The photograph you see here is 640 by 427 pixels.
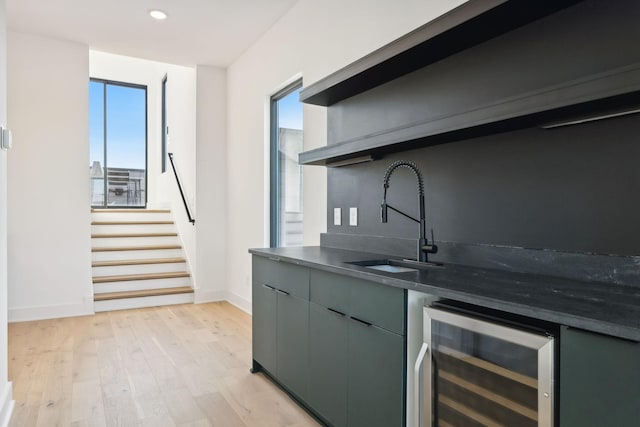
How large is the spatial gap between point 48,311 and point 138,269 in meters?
1.11

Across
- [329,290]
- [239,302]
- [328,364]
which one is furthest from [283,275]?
[239,302]

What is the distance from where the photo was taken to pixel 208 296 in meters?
5.12

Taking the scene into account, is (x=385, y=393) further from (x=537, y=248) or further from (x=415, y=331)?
(x=537, y=248)

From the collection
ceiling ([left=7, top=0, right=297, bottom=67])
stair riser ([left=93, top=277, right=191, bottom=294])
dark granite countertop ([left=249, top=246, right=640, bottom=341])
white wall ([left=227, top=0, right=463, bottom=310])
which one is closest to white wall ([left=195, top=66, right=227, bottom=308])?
white wall ([left=227, top=0, right=463, bottom=310])

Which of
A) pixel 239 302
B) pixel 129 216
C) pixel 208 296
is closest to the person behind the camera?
pixel 239 302

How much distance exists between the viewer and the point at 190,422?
2.17 metres

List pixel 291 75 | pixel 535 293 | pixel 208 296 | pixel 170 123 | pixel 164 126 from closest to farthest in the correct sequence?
pixel 535 293 < pixel 291 75 < pixel 208 296 < pixel 170 123 < pixel 164 126

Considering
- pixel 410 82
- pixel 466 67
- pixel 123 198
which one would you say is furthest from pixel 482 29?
pixel 123 198

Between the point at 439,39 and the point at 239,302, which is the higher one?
the point at 439,39

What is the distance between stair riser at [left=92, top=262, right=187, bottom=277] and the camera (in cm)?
507

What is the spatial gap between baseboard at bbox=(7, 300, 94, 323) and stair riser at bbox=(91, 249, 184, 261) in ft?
2.98

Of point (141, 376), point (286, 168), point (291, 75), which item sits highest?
point (291, 75)

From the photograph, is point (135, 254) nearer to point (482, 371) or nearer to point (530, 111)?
point (482, 371)

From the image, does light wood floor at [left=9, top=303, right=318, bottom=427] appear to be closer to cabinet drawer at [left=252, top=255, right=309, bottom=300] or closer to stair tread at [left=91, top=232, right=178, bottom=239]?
cabinet drawer at [left=252, top=255, right=309, bottom=300]
